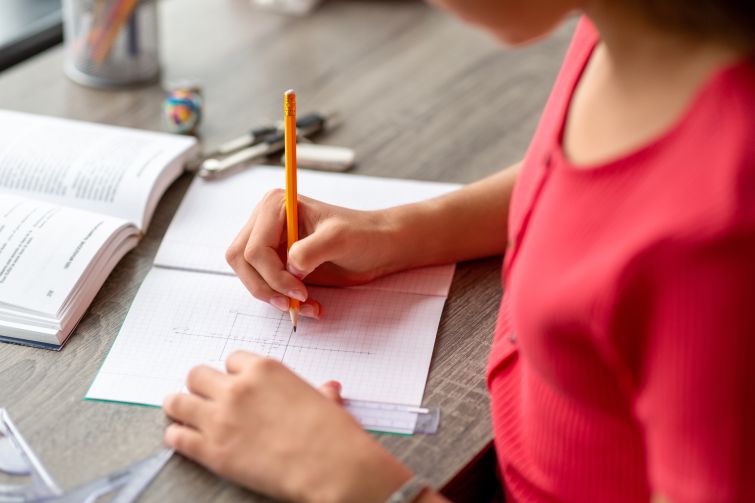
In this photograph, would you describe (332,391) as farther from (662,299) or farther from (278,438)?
(662,299)

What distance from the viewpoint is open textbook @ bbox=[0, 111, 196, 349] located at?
98 cm

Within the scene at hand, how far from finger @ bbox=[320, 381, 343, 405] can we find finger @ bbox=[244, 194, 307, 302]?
123 millimetres

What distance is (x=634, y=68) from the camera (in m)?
0.70

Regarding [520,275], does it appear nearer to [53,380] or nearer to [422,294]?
[422,294]

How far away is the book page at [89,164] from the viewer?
1.15 m

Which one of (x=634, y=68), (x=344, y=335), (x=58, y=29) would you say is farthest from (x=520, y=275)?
(x=58, y=29)

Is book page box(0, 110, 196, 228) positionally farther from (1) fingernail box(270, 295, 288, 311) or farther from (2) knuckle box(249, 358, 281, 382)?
(2) knuckle box(249, 358, 281, 382)

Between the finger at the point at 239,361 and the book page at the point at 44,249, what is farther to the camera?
the book page at the point at 44,249

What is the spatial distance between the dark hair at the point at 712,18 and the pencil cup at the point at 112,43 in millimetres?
938

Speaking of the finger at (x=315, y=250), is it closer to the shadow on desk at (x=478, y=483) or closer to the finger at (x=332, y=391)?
the finger at (x=332, y=391)

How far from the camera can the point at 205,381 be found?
87 cm

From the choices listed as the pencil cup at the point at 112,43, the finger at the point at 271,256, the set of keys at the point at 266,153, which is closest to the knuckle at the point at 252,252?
the finger at the point at 271,256

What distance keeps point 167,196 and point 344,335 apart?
0.34 metres

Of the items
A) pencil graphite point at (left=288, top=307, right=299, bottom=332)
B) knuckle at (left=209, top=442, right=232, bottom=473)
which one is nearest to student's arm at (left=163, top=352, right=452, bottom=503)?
knuckle at (left=209, top=442, right=232, bottom=473)
